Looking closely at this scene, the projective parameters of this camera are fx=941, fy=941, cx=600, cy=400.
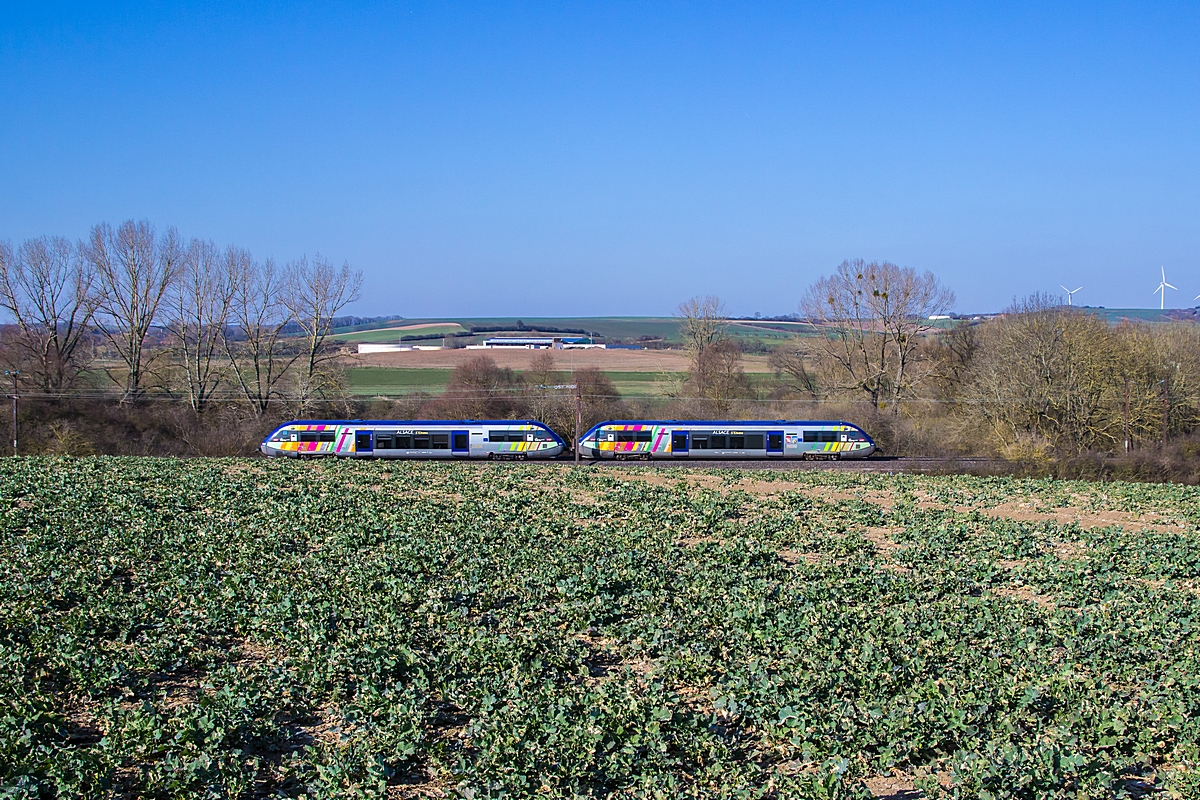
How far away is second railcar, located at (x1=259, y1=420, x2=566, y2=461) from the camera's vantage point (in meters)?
43.0

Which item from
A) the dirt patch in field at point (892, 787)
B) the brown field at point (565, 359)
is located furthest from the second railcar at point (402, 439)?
the brown field at point (565, 359)

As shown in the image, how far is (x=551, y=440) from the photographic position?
4400 cm

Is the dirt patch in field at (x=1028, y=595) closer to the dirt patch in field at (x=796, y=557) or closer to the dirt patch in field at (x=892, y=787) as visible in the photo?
the dirt patch in field at (x=796, y=557)

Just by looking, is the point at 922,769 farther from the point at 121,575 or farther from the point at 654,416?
the point at 654,416

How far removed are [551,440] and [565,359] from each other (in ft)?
191

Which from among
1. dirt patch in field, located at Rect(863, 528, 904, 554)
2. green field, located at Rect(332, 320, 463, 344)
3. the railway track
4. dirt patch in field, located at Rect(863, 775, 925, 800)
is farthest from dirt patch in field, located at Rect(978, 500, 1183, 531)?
green field, located at Rect(332, 320, 463, 344)

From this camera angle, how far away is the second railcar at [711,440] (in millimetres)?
44531

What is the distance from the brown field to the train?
130ft

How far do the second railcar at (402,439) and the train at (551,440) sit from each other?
0.15 feet

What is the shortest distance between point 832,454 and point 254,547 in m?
34.2

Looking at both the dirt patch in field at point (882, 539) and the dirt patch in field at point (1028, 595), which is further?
the dirt patch in field at point (882, 539)

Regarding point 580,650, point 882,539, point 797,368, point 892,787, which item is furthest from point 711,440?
point 892,787

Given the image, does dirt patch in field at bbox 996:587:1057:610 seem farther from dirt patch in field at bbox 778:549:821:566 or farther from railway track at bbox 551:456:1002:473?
railway track at bbox 551:456:1002:473

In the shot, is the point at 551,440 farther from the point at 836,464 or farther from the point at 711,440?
the point at 836,464
